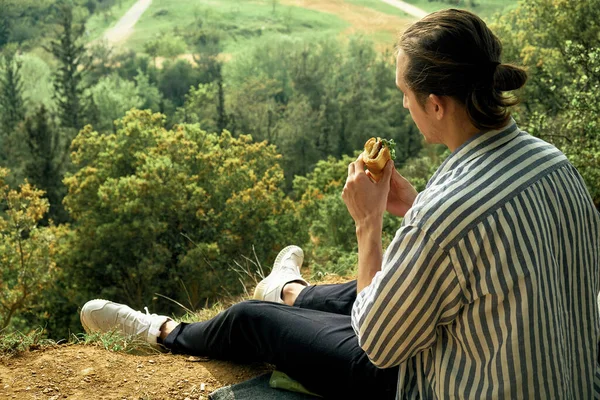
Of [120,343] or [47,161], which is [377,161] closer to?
[120,343]

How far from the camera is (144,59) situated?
6594cm

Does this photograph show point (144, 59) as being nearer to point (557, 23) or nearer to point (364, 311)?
point (557, 23)

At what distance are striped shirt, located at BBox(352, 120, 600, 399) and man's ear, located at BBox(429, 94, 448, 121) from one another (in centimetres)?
11

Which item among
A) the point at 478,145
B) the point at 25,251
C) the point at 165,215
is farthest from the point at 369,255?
the point at 25,251

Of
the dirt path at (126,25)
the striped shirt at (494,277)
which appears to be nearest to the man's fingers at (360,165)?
the striped shirt at (494,277)

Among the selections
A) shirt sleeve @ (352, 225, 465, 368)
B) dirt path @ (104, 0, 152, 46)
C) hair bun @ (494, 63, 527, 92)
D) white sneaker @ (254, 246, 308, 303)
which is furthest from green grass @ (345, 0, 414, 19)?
shirt sleeve @ (352, 225, 465, 368)

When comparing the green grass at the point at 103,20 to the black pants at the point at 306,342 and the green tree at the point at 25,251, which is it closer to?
the green tree at the point at 25,251

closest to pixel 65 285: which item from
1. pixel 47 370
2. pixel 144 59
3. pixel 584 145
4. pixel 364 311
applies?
pixel 584 145

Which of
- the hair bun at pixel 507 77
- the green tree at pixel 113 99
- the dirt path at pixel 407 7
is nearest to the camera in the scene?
the hair bun at pixel 507 77

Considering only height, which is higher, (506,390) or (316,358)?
(506,390)

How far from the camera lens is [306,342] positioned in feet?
9.02

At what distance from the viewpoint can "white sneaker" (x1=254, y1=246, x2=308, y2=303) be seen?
3.44 metres

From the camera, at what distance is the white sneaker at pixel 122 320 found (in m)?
3.58

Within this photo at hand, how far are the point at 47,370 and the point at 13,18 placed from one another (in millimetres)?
66271
